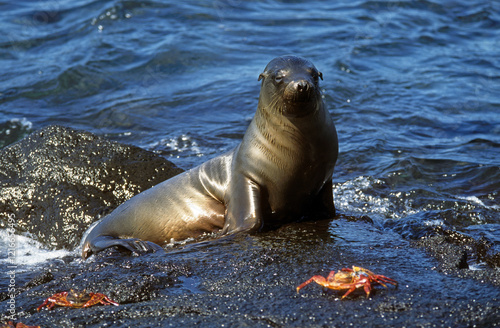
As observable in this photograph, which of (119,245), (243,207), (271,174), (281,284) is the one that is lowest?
(119,245)

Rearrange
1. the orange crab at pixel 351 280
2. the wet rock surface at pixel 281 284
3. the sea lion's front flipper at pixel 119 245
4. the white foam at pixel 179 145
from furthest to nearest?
the white foam at pixel 179 145 < the sea lion's front flipper at pixel 119 245 < the orange crab at pixel 351 280 < the wet rock surface at pixel 281 284

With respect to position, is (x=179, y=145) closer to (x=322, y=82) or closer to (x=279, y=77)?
(x=322, y=82)

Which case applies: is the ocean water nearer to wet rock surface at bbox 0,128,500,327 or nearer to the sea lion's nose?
wet rock surface at bbox 0,128,500,327

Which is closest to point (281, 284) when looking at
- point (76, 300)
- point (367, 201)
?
point (76, 300)

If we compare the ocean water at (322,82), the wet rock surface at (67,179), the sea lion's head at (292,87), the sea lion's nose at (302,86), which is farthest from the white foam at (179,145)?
the sea lion's nose at (302,86)

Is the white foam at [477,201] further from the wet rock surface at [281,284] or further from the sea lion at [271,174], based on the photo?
the sea lion at [271,174]

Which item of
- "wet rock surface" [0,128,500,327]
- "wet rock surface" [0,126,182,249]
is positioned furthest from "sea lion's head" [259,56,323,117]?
"wet rock surface" [0,126,182,249]

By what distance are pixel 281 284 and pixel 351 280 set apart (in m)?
0.53

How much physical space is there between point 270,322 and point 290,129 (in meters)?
2.54

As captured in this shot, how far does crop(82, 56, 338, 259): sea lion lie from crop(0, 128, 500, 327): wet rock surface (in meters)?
0.28

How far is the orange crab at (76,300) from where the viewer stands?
422 cm

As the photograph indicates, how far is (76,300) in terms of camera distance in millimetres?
4246

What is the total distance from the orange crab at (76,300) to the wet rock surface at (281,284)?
6 cm

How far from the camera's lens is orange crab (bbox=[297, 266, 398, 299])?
4.00 metres
